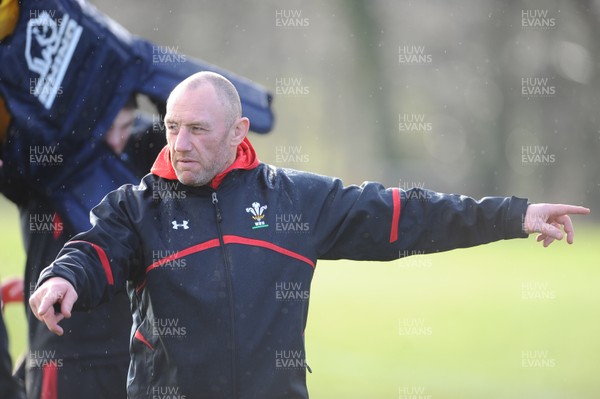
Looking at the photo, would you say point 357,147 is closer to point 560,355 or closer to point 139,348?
point 560,355

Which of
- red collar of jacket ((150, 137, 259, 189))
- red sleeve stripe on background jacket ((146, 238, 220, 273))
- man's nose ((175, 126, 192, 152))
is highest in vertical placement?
man's nose ((175, 126, 192, 152))

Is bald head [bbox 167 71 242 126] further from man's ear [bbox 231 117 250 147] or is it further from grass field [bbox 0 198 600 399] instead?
grass field [bbox 0 198 600 399]

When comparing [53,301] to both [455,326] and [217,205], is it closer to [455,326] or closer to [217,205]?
[217,205]

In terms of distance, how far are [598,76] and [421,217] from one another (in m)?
30.1

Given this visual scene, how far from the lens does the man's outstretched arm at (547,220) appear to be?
409 cm

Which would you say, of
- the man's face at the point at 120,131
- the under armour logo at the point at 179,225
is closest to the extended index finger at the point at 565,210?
the under armour logo at the point at 179,225

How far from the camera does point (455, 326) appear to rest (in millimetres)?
12805

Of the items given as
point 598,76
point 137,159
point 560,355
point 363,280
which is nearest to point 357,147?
point 598,76

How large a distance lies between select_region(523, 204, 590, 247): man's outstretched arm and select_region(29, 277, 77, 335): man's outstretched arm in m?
1.60

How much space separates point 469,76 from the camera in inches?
1364

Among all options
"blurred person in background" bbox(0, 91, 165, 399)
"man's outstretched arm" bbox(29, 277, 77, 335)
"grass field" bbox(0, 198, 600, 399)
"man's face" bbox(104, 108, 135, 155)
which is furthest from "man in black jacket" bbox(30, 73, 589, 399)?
"grass field" bbox(0, 198, 600, 399)

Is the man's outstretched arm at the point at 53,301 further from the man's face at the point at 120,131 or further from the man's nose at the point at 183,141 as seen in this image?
the man's face at the point at 120,131

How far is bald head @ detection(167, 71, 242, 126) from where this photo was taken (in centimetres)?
406

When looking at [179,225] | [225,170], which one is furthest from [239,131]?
[179,225]
